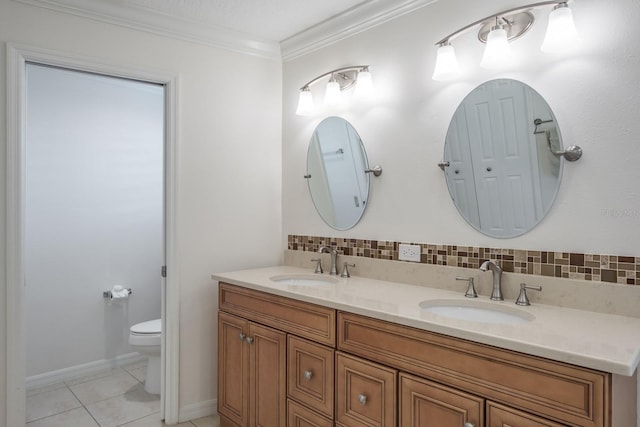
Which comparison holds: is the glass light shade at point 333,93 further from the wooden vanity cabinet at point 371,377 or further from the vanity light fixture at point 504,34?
the wooden vanity cabinet at point 371,377

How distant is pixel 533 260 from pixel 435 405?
74 cm

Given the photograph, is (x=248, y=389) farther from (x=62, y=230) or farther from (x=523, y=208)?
(x=62, y=230)

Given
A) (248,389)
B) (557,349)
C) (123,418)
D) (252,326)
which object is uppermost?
(557,349)

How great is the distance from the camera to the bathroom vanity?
119 cm

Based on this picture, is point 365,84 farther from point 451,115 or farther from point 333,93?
point 451,115

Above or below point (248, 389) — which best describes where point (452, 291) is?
above

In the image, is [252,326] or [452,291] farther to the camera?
[252,326]

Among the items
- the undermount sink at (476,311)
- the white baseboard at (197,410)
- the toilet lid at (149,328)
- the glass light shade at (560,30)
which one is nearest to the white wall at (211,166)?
the white baseboard at (197,410)

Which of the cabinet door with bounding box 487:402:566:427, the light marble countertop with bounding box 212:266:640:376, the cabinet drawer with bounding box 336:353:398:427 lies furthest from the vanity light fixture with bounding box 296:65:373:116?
the cabinet door with bounding box 487:402:566:427

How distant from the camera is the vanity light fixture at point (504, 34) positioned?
1633mm

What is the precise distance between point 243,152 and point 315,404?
166 centimetres

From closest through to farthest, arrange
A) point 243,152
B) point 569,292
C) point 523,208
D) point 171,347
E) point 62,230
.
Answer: point 569,292
point 523,208
point 171,347
point 243,152
point 62,230

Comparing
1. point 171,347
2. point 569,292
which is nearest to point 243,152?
point 171,347

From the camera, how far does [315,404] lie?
1.92 m
